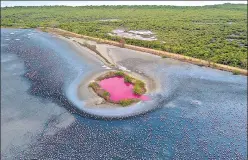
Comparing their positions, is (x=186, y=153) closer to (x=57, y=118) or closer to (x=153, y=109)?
(x=153, y=109)

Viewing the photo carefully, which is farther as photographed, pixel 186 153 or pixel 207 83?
pixel 207 83

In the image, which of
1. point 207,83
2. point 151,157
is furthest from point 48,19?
point 151,157

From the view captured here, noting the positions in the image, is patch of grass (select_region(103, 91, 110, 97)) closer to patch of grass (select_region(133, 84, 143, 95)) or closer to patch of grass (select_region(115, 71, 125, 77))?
patch of grass (select_region(133, 84, 143, 95))

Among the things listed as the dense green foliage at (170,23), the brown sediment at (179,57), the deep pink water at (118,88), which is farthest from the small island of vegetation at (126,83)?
the dense green foliage at (170,23)

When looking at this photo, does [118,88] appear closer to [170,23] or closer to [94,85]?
[94,85]

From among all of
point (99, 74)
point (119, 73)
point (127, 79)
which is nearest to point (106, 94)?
point (127, 79)

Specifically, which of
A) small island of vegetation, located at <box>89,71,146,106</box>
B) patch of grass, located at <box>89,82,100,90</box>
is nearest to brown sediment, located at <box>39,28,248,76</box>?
small island of vegetation, located at <box>89,71,146,106</box>
